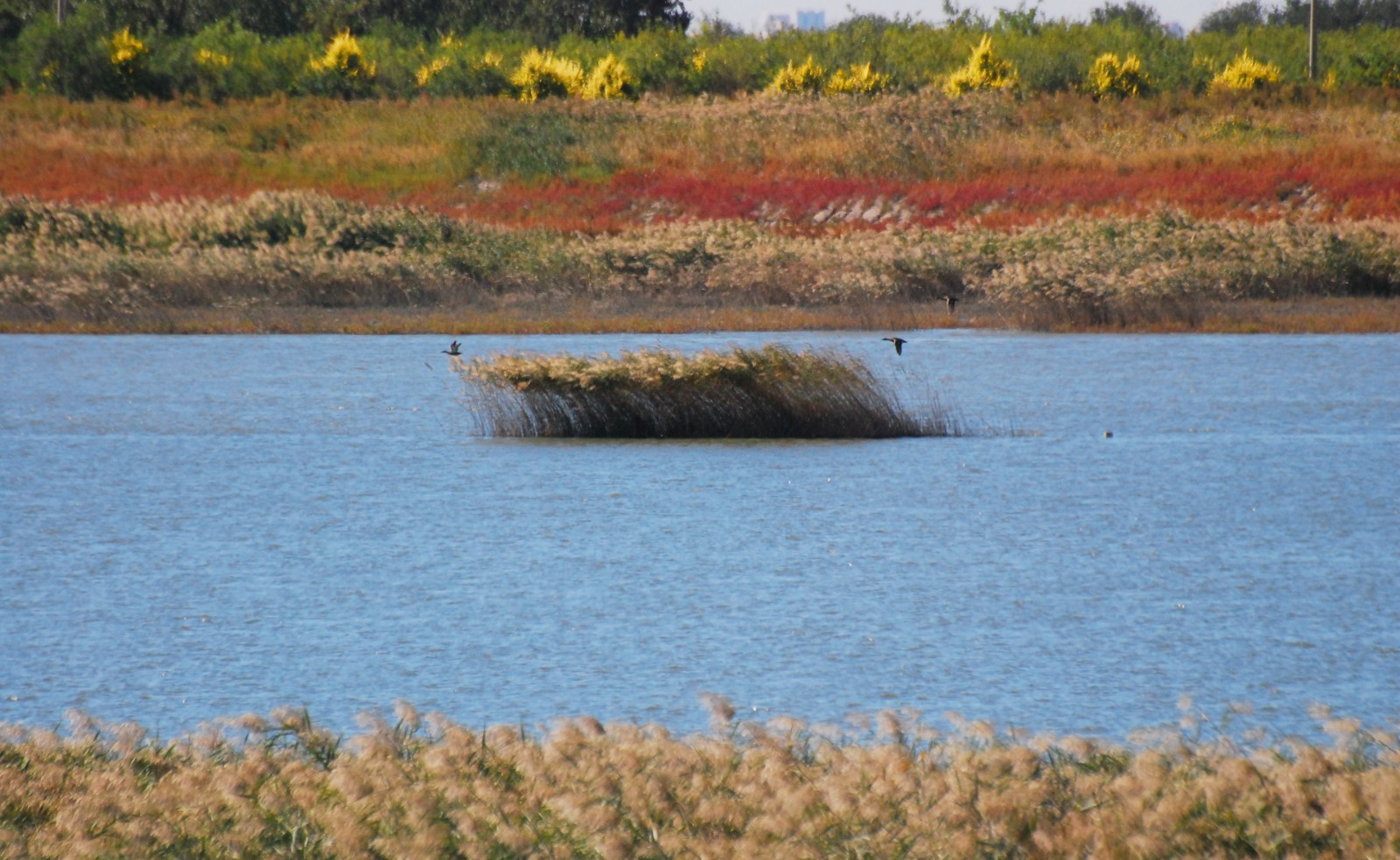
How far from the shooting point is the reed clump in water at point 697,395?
54.5 ft

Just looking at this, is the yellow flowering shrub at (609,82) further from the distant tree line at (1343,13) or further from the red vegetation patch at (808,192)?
the distant tree line at (1343,13)

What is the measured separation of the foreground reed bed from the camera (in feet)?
16.3

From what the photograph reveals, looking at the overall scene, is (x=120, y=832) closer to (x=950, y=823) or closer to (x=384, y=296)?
(x=950, y=823)

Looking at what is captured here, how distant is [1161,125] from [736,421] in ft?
120

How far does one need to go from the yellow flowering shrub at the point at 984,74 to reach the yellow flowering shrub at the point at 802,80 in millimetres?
4274

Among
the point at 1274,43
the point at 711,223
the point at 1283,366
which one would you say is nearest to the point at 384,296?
the point at 711,223

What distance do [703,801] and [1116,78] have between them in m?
53.9

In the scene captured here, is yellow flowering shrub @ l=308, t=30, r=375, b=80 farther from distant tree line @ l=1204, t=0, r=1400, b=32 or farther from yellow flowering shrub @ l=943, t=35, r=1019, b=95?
distant tree line @ l=1204, t=0, r=1400, b=32

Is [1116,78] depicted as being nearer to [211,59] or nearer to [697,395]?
[211,59]

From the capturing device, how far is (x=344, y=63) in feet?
195

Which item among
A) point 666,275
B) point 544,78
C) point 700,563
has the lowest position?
point 700,563

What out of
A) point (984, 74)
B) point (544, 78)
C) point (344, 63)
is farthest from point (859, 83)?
point (344, 63)

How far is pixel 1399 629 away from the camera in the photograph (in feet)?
30.1

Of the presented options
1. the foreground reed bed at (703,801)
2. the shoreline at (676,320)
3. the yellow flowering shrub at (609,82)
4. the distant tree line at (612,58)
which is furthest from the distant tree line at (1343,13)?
the foreground reed bed at (703,801)
